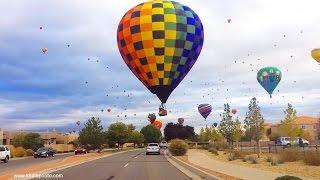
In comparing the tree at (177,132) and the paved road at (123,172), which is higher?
the tree at (177,132)

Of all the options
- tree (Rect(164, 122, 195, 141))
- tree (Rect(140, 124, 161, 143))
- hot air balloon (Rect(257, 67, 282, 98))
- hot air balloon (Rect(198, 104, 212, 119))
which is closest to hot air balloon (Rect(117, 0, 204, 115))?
hot air balloon (Rect(257, 67, 282, 98))

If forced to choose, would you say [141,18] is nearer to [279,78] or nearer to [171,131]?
[279,78]

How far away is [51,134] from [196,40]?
119195 millimetres

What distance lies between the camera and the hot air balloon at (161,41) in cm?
2841

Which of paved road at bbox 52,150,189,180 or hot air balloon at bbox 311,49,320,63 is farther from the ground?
hot air balloon at bbox 311,49,320,63

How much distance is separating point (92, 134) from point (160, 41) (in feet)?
183

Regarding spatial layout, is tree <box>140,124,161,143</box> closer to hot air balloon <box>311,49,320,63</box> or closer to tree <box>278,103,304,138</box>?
tree <box>278,103,304,138</box>

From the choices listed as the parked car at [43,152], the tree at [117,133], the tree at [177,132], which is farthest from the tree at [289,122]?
the tree at [177,132]

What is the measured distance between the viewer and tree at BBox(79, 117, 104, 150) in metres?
82.2

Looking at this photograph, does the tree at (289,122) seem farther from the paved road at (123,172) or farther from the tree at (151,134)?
the tree at (151,134)

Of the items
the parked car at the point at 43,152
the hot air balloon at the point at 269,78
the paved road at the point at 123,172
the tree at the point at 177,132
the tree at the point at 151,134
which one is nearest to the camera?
the paved road at the point at 123,172

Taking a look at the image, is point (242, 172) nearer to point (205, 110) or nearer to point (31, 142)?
point (205, 110)

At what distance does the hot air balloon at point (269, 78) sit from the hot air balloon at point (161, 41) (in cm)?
2193

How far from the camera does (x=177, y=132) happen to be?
150625 mm
